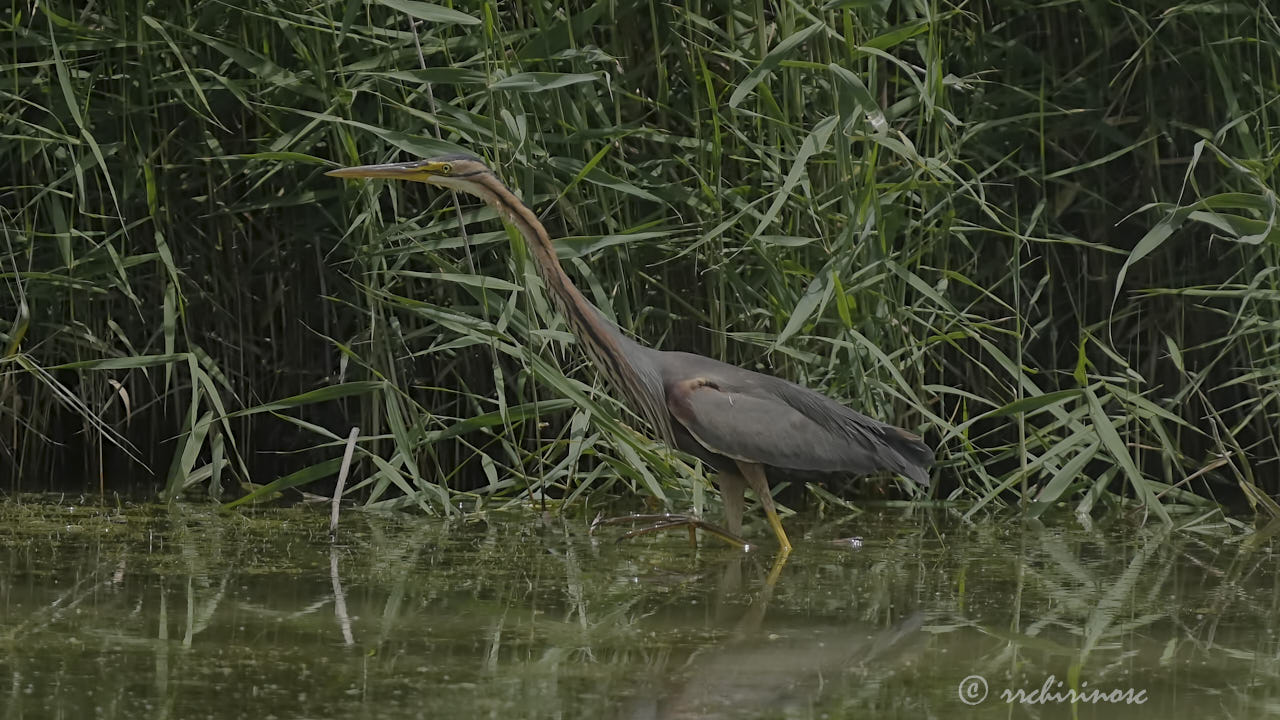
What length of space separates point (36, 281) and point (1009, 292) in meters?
3.05

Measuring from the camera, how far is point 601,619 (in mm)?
3480

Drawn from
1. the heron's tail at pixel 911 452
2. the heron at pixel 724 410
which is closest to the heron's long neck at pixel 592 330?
the heron at pixel 724 410

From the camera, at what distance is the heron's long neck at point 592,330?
177 inches

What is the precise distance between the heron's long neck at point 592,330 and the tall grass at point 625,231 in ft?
0.53

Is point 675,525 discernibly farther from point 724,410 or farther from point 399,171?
point 399,171

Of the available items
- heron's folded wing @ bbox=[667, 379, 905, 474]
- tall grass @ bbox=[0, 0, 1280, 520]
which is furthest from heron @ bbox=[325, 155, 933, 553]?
tall grass @ bbox=[0, 0, 1280, 520]

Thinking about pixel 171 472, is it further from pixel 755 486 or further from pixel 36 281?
pixel 755 486

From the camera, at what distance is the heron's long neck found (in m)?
4.48

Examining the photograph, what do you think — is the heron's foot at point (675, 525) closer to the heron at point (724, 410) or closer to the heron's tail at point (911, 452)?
the heron at point (724, 410)

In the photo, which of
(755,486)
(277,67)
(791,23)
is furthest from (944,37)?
(277,67)

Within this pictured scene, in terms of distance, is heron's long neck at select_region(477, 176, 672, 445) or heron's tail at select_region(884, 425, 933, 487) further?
heron's tail at select_region(884, 425, 933, 487)

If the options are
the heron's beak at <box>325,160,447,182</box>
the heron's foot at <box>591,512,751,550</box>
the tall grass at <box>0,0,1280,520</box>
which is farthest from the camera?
the tall grass at <box>0,0,1280,520</box>

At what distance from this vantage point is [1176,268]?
544 centimetres

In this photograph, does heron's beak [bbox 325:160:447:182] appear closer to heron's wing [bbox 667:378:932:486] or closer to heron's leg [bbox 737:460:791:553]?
heron's wing [bbox 667:378:932:486]
